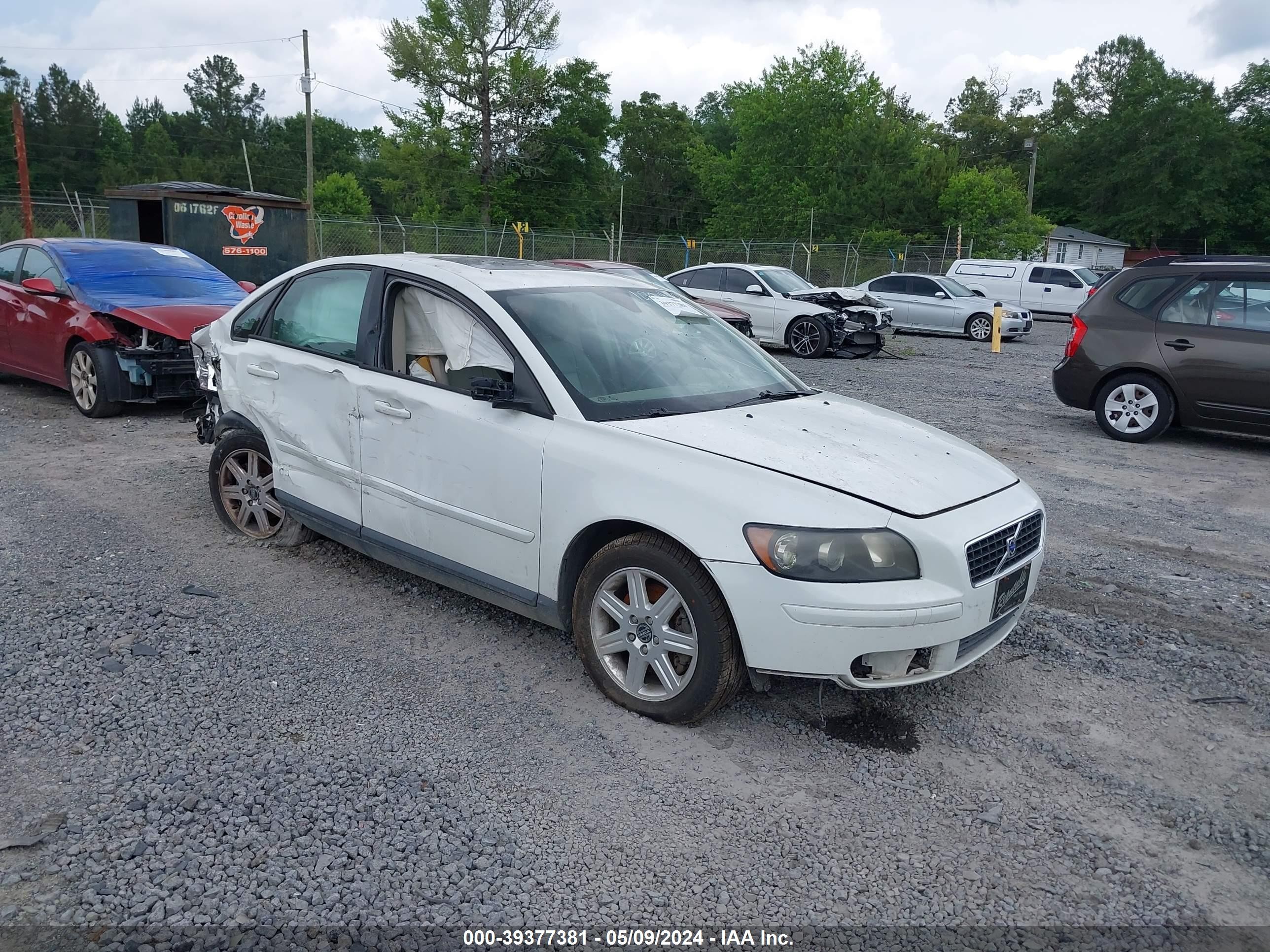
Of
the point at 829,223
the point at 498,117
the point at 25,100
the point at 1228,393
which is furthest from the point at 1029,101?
the point at 1228,393

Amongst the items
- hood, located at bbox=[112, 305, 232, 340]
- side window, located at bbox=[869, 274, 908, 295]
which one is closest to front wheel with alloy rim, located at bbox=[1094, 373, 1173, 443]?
hood, located at bbox=[112, 305, 232, 340]

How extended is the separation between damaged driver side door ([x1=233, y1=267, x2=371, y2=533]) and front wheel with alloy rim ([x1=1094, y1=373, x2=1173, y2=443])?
7619 mm

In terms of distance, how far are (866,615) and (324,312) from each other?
3149 millimetres

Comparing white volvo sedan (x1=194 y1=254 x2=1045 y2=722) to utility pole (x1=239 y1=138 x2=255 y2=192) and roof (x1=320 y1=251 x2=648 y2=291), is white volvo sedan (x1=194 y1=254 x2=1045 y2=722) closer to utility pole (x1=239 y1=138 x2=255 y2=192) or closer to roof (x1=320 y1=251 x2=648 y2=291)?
roof (x1=320 y1=251 x2=648 y2=291)

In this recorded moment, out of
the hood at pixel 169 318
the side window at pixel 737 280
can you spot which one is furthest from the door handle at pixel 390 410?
the side window at pixel 737 280

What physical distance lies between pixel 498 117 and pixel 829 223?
18.8 m

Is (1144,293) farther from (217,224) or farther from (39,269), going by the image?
(217,224)

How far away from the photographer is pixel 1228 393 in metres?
8.77

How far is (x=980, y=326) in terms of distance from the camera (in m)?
22.0

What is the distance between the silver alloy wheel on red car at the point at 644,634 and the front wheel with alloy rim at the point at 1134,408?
7.53 meters

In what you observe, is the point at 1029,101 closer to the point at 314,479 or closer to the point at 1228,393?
the point at 1228,393

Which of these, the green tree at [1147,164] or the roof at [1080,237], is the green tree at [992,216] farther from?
the green tree at [1147,164]

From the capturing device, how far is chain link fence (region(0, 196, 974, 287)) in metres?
26.8

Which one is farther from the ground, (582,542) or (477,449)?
(477,449)
